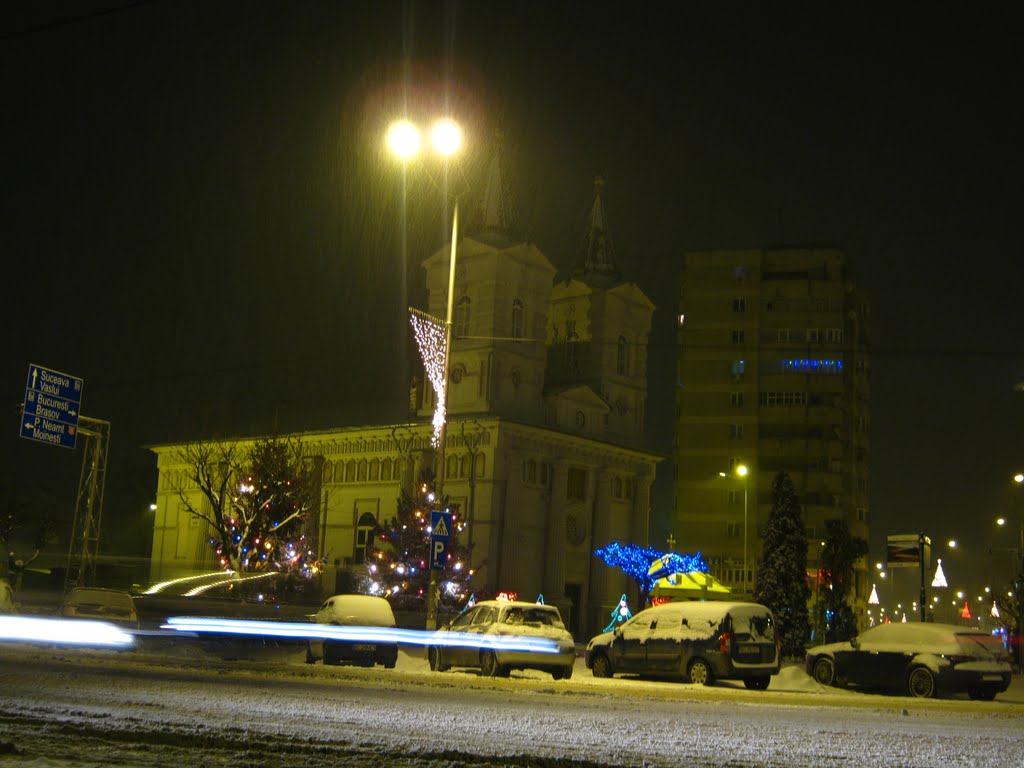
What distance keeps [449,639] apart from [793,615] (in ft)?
94.1

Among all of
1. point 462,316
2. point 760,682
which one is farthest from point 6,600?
point 462,316

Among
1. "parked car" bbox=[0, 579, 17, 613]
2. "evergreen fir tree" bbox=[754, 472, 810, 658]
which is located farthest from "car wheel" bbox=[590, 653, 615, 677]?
"evergreen fir tree" bbox=[754, 472, 810, 658]

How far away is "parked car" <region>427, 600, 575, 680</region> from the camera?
824 inches

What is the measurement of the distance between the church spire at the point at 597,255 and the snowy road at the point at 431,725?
52.6m

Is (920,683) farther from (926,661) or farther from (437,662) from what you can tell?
(437,662)

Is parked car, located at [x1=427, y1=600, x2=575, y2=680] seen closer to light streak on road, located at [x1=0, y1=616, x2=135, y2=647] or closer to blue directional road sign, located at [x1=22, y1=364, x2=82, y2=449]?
light streak on road, located at [x1=0, y1=616, x2=135, y2=647]

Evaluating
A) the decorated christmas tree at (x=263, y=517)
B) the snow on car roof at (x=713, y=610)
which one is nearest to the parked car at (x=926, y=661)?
the snow on car roof at (x=713, y=610)

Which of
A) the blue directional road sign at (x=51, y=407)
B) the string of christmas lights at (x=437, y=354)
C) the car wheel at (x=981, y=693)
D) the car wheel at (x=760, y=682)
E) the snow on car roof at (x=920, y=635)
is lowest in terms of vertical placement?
the car wheel at (x=760, y=682)

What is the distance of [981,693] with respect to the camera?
19844mm

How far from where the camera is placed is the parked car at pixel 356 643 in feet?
73.7

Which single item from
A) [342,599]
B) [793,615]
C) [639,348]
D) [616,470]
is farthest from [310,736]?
[639,348]

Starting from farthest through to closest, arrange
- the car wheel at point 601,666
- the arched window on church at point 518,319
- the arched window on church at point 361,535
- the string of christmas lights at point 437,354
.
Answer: the arched window on church at point 361,535, the arched window on church at point 518,319, the string of christmas lights at point 437,354, the car wheel at point 601,666

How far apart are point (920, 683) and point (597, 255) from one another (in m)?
51.2

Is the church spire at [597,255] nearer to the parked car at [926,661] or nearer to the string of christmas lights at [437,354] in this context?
the string of christmas lights at [437,354]
